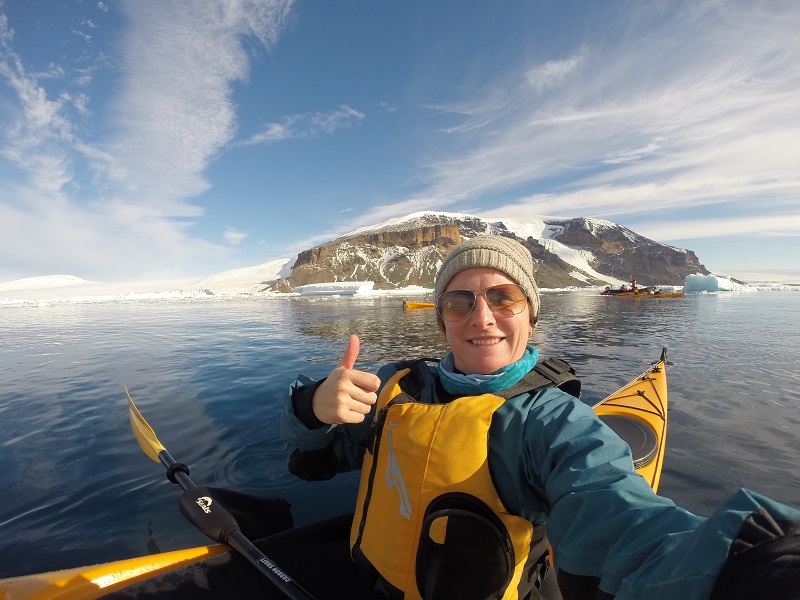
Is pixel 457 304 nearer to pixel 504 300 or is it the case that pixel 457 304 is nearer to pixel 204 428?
pixel 504 300

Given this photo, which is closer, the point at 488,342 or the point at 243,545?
the point at 488,342

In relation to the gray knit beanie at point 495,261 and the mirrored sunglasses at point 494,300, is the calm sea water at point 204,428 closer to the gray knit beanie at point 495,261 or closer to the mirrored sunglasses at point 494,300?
the mirrored sunglasses at point 494,300

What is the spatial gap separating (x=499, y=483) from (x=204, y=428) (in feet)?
20.5

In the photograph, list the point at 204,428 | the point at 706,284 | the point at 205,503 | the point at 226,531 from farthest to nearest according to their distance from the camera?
the point at 706,284 < the point at 204,428 < the point at 205,503 < the point at 226,531

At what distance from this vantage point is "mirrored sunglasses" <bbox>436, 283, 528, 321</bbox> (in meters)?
2.37

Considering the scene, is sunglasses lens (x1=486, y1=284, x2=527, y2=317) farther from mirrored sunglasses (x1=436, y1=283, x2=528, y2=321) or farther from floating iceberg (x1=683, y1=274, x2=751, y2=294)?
floating iceberg (x1=683, y1=274, x2=751, y2=294)

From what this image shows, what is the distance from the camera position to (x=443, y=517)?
1.81 m

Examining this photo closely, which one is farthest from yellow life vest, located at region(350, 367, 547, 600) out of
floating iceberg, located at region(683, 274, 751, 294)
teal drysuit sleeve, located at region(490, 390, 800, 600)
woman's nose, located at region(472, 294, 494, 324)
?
floating iceberg, located at region(683, 274, 751, 294)

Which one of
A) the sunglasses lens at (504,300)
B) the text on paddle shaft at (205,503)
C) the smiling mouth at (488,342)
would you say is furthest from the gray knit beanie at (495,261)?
the text on paddle shaft at (205,503)

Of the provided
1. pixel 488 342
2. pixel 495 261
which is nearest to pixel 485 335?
pixel 488 342

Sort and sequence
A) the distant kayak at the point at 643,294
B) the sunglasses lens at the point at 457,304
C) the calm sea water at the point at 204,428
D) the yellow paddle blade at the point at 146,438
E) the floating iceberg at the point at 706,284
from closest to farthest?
the sunglasses lens at the point at 457,304
the calm sea water at the point at 204,428
the yellow paddle blade at the point at 146,438
the distant kayak at the point at 643,294
the floating iceberg at the point at 706,284

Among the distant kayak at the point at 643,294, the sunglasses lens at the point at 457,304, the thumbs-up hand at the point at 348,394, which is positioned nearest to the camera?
the thumbs-up hand at the point at 348,394

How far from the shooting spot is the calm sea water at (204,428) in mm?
3928

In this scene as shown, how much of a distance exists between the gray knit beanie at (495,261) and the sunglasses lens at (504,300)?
0.12 meters
